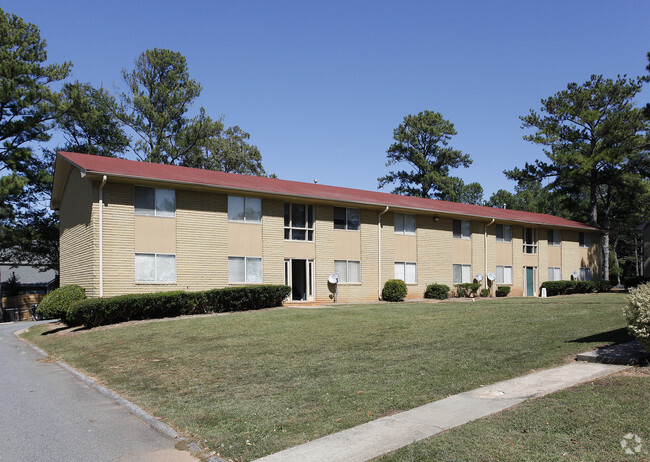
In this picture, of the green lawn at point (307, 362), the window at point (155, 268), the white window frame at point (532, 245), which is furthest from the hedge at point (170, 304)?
the white window frame at point (532, 245)

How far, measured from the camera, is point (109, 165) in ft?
73.0

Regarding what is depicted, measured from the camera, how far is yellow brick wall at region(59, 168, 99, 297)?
20.5 meters

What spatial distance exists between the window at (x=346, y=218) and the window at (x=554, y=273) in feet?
54.1

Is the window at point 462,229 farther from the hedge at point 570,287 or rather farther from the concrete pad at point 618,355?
the concrete pad at point 618,355

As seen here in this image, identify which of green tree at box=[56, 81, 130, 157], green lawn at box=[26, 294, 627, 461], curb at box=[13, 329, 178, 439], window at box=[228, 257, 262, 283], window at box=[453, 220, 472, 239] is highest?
green tree at box=[56, 81, 130, 157]

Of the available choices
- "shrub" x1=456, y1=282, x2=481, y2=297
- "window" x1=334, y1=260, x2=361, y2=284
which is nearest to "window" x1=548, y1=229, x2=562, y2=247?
"shrub" x1=456, y1=282, x2=481, y2=297

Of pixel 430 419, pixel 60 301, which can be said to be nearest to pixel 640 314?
pixel 430 419

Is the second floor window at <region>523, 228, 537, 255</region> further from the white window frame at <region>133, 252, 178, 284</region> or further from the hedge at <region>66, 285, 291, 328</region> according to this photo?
the white window frame at <region>133, 252, 178, 284</region>

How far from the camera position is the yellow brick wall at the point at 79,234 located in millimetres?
20484

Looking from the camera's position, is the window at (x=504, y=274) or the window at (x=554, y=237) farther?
the window at (x=554, y=237)

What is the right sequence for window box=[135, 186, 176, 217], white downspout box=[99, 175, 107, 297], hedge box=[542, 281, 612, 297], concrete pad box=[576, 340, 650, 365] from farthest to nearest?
hedge box=[542, 281, 612, 297] < window box=[135, 186, 176, 217] < white downspout box=[99, 175, 107, 297] < concrete pad box=[576, 340, 650, 365]

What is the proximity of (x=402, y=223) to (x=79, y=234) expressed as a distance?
15.8 meters

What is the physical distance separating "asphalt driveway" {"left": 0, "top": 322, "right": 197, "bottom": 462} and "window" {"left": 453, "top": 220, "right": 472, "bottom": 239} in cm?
2440

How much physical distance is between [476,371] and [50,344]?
1346cm
